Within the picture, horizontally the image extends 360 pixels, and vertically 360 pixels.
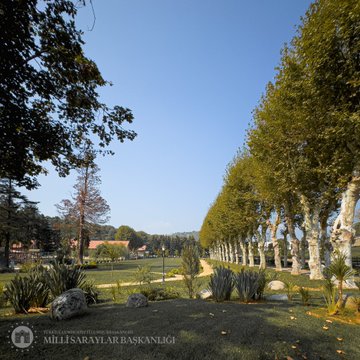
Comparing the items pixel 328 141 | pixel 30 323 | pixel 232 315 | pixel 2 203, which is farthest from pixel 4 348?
pixel 2 203

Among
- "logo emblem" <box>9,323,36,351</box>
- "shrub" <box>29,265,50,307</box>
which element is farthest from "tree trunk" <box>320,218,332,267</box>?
"logo emblem" <box>9,323,36,351</box>

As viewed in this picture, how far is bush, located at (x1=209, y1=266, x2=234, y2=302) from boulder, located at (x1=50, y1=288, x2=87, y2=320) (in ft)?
13.0

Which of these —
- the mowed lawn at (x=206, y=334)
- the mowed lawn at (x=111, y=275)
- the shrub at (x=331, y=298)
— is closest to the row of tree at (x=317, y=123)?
the shrub at (x=331, y=298)

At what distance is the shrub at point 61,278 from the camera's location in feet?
25.4

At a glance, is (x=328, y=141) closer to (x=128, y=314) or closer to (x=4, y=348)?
(x=128, y=314)

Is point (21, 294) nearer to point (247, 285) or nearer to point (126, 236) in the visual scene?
point (247, 285)

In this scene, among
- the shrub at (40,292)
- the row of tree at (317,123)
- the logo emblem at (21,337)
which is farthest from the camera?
the row of tree at (317,123)

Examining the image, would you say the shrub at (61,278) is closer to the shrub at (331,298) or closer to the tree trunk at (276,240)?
the shrub at (331,298)

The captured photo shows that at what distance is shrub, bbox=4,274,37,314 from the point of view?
682 centimetres

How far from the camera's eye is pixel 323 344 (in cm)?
434

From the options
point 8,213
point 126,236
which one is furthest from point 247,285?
point 126,236

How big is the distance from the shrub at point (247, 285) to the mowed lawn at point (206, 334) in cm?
109

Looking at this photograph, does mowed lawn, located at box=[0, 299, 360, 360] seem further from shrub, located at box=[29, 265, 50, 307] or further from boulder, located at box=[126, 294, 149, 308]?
shrub, located at box=[29, 265, 50, 307]

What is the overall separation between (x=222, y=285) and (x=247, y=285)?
0.80m
